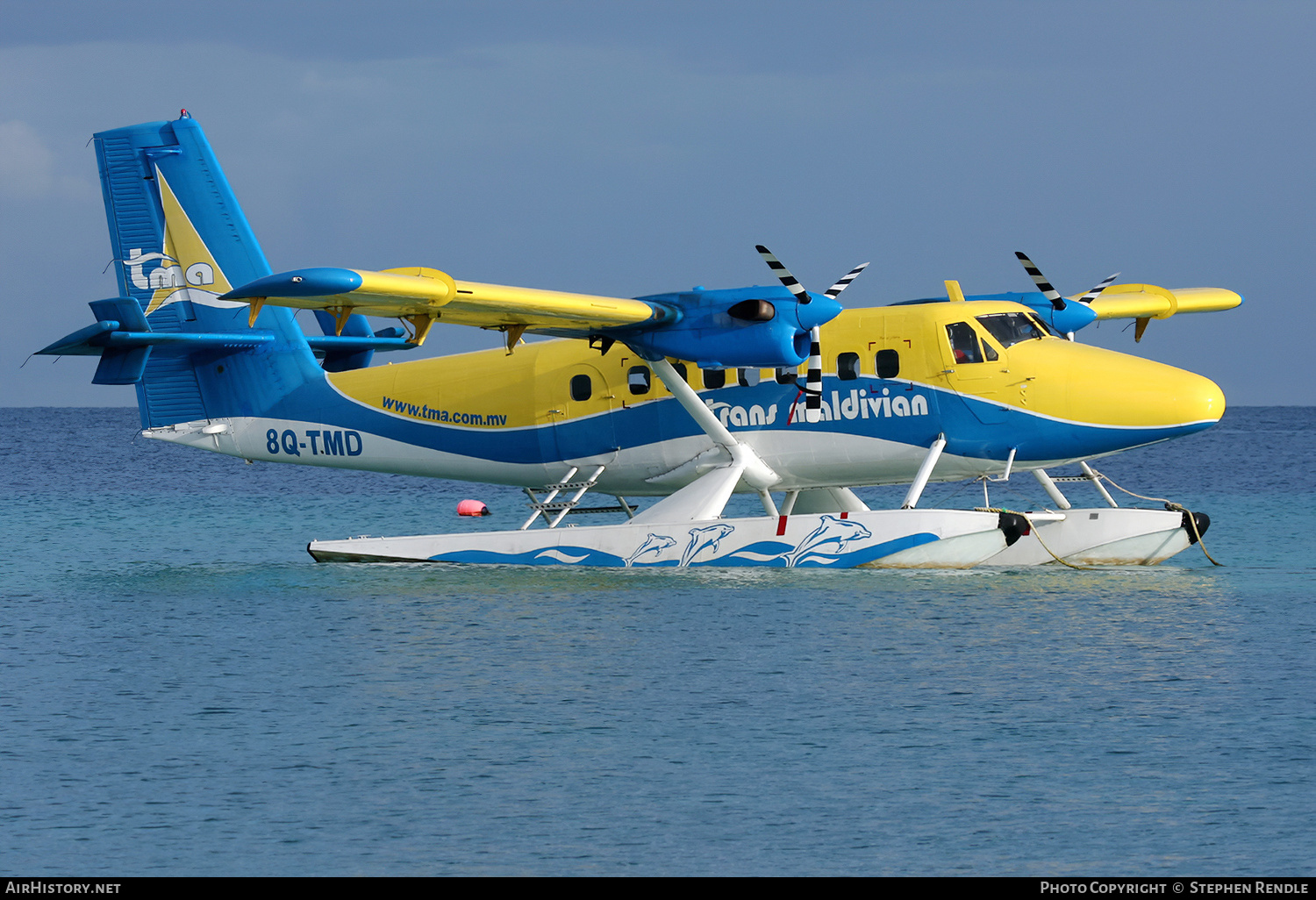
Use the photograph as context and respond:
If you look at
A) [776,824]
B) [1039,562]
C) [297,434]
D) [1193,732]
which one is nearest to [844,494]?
[1039,562]

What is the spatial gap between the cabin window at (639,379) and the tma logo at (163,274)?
668 centimetres

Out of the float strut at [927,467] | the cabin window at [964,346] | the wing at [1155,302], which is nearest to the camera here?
the float strut at [927,467]

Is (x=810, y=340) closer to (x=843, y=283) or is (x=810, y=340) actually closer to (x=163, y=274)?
(x=843, y=283)

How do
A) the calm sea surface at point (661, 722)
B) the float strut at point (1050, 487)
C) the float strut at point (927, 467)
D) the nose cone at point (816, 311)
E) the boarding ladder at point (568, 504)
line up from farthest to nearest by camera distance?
the boarding ladder at point (568, 504)
the float strut at point (1050, 487)
the float strut at point (927, 467)
the nose cone at point (816, 311)
the calm sea surface at point (661, 722)

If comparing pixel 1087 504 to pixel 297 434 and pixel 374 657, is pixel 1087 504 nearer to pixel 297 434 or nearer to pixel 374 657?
pixel 297 434

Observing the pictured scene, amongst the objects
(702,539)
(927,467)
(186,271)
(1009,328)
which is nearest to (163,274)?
(186,271)

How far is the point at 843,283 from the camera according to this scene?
19.0 meters

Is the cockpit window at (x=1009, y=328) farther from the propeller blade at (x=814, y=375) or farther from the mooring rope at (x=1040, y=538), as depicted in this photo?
the propeller blade at (x=814, y=375)

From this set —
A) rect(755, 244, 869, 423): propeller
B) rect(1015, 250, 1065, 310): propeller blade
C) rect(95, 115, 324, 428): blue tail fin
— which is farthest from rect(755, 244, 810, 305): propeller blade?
rect(95, 115, 324, 428): blue tail fin

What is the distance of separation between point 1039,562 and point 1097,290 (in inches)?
177

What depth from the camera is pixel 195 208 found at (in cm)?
2219

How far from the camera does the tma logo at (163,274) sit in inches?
869

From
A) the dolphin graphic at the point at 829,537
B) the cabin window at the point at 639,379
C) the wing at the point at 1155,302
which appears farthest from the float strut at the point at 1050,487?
the cabin window at the point at 639,379

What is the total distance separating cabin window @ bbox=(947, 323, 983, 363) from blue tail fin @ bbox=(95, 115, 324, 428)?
945cm
